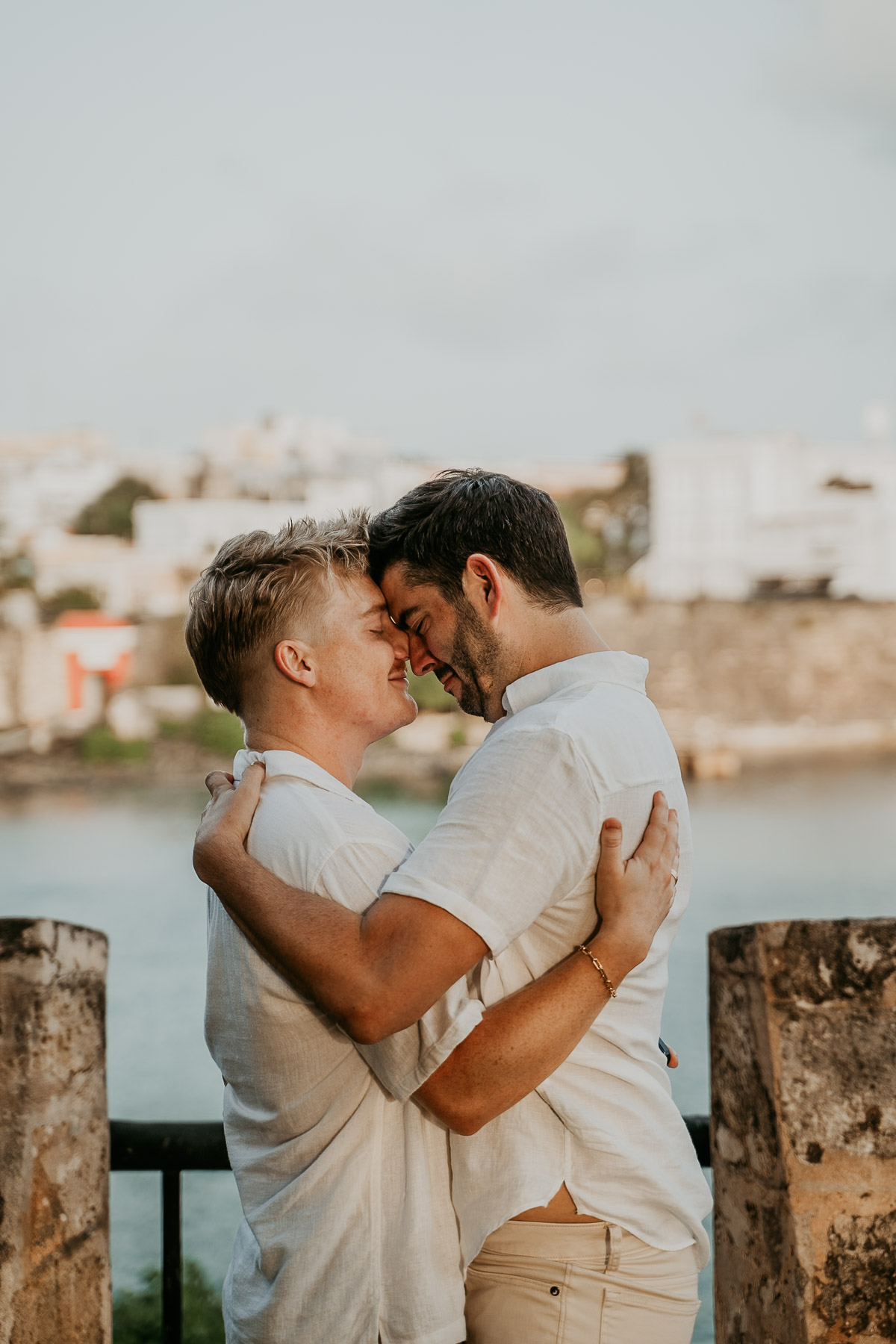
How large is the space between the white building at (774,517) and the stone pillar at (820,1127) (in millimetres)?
48807

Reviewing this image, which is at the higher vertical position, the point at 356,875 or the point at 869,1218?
the point at 356,875

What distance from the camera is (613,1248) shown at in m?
1.30

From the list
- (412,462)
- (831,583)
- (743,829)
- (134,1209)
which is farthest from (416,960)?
(412,462)

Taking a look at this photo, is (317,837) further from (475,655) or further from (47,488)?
(47,488)

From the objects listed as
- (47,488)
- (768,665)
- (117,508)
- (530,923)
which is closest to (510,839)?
(530,923)

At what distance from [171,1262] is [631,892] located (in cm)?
92

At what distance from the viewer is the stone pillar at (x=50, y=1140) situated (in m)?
1.55

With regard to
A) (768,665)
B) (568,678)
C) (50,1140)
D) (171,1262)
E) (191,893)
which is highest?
(768,665)

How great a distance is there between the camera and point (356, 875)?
1.31 meters

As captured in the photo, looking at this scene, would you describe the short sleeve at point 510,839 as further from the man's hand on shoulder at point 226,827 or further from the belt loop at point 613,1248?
the belt loop at point 613,1248

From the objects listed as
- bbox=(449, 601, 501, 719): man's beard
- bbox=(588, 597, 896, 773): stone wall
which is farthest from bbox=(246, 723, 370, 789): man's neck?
bbox=(588, 597, 896, 773): stone wall

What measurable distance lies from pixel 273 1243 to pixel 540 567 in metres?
0.78

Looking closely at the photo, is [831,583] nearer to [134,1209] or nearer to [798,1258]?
[134,1209]

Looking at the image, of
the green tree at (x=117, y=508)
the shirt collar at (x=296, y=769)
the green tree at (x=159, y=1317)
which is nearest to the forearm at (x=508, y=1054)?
the shirt collar at (x=296, y=769)
